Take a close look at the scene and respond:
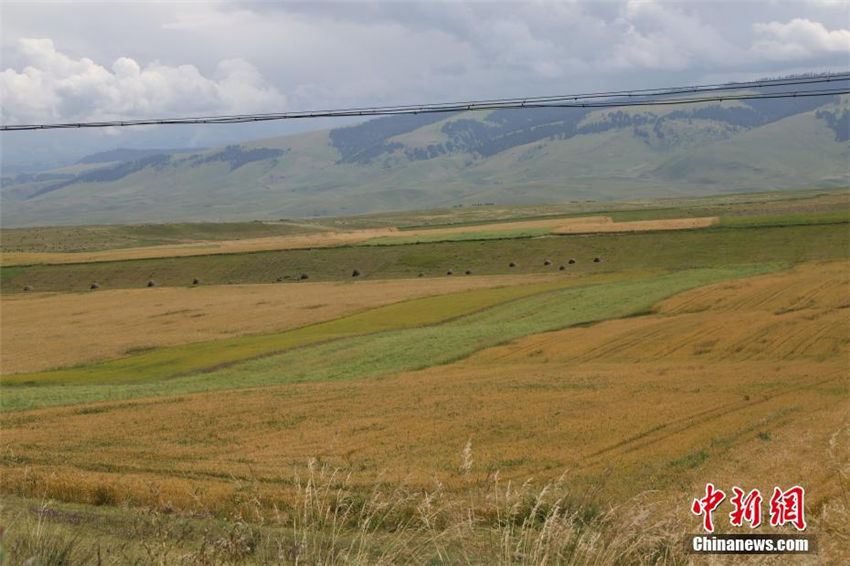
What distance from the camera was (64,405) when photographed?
101 feet

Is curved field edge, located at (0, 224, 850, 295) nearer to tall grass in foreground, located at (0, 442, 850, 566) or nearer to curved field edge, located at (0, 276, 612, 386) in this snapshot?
curved field edge, located at (0, 276, 612, 386)

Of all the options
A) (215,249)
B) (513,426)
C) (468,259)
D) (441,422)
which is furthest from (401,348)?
(215,249)

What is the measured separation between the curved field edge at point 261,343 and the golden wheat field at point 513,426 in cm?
1171

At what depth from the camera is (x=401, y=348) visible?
139 feet

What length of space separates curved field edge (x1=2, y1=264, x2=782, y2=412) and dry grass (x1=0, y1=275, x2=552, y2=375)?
9713 millimetres

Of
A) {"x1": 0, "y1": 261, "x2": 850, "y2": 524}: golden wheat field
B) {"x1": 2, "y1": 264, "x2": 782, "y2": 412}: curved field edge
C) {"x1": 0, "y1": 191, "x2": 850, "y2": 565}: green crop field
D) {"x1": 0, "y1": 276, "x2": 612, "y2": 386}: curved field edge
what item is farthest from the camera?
{"x1": 0, "y1": 276, "x2": 612, "y2": 386}: curved field edge

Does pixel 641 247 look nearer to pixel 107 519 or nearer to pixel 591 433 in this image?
pixel 591 433

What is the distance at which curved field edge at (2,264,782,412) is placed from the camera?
35.0 metres

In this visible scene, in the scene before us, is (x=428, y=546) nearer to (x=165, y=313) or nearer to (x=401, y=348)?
(x=401, y=348)

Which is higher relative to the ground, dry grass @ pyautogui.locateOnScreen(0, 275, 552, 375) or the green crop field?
the green crop field

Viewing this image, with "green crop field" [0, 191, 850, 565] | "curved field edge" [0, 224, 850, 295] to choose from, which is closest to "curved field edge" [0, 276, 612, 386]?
"green crop field" [0, 191, 850, 565]

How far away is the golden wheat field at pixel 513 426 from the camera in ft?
57.3

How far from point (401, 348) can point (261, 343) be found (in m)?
10.4

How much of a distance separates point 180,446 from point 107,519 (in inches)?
361
